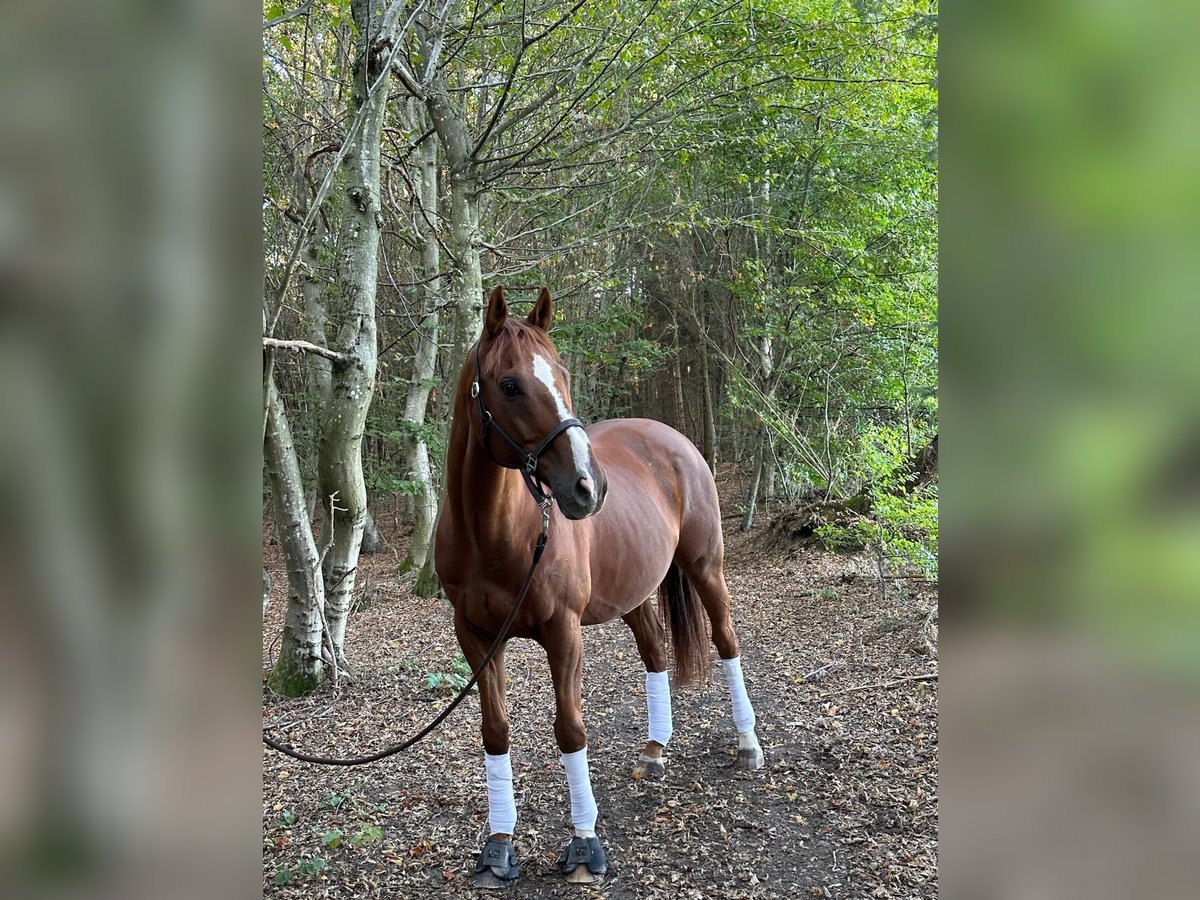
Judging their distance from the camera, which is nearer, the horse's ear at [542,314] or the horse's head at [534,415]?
the horse's head at [534,415]

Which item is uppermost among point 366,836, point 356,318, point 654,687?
point 356,318

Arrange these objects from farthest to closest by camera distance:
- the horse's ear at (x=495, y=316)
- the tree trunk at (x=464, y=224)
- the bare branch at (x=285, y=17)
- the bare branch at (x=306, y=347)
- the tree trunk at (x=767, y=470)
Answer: the tree trunk at (x=767, y=470) → the tree trunk at (x=464, y=224) → the bare branch at (x=306, y=347) → the bare branch at (x=285, y=17) → the horse's ear at (x=495, y=316)

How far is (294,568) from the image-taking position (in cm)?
438

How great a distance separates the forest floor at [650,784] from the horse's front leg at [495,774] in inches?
3.8

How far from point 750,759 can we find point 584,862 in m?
1.22

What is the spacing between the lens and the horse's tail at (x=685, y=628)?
4043 millimetres

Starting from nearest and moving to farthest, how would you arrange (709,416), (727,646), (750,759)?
(750,759), (727,646), (709,416)

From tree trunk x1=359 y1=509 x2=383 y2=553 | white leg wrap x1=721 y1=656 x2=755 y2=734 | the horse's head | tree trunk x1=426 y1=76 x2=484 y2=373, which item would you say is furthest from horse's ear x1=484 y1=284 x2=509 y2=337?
tree trunk x1=359 y1=509 x2=383 y2=553

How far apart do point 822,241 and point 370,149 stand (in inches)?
238

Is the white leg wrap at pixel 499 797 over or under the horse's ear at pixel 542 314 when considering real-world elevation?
under

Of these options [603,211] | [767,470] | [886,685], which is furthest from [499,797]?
[603,211]

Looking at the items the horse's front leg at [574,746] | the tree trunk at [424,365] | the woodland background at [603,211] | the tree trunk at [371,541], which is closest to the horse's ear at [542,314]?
the woodland background at [603,211]

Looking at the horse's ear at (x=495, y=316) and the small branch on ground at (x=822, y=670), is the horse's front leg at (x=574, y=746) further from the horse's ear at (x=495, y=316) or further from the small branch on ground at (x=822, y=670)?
the small branch on ground at (x=822, y=670)

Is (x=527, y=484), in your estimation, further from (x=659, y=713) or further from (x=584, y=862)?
(x=659, y=713)
